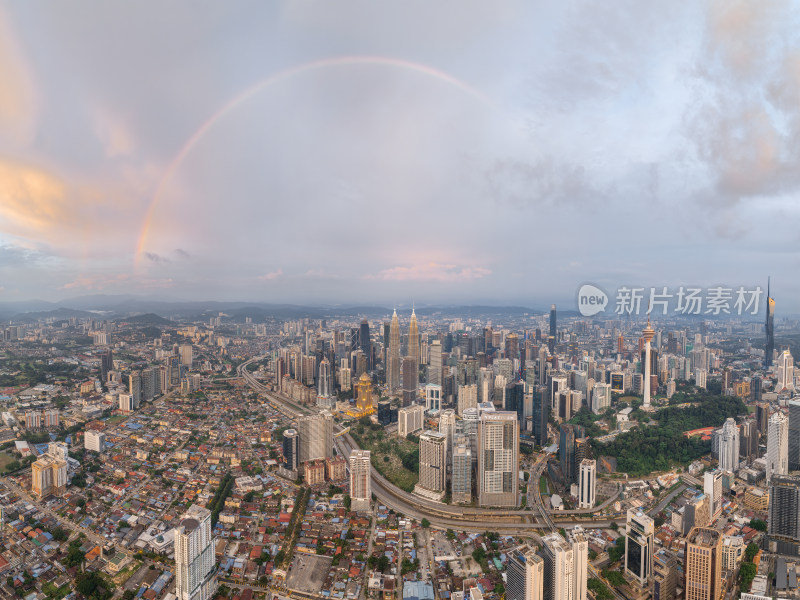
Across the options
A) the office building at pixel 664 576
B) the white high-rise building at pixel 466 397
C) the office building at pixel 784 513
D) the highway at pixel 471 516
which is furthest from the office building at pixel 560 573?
the white high-rise building at pixel 466 397

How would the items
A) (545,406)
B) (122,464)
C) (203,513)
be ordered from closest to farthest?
(203,513) < (122,464) < (545,406)

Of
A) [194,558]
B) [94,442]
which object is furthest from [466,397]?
[94,442]

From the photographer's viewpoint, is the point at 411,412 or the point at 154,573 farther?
the point at 411,412

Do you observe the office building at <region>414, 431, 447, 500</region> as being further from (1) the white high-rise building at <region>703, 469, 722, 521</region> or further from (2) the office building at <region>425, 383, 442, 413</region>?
(2) the office building at <region>425, 383, 442, 413</region>

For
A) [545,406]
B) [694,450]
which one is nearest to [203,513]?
[545,406]

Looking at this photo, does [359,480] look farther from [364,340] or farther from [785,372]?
[785,372]

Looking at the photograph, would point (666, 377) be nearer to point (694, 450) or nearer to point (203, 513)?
point (694, 450)
